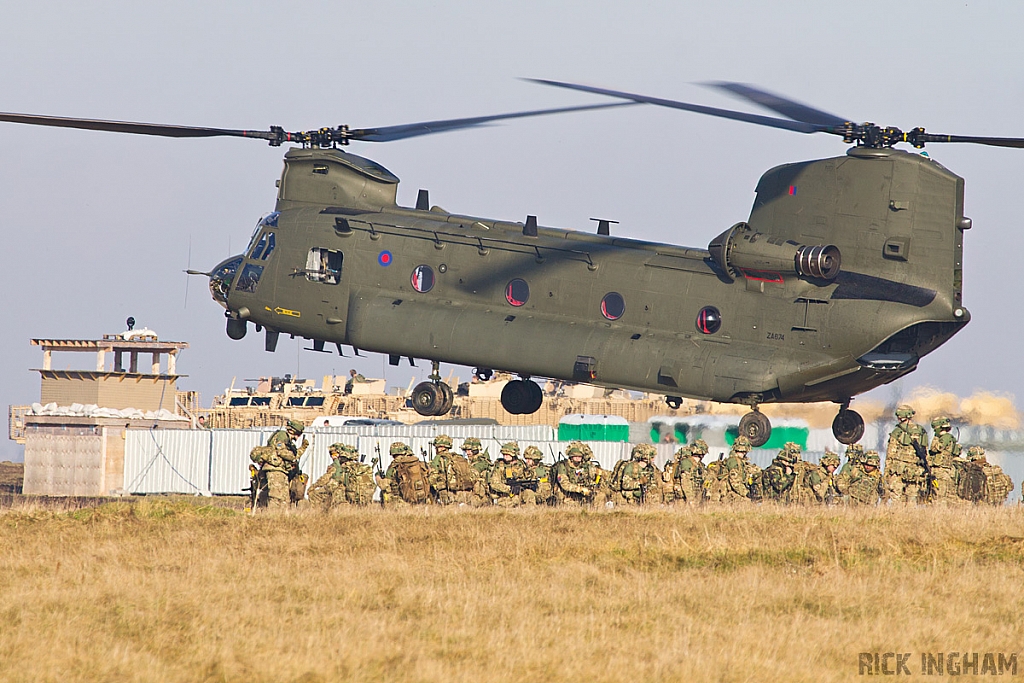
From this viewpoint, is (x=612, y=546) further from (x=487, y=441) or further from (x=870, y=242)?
(x=487, y=441)

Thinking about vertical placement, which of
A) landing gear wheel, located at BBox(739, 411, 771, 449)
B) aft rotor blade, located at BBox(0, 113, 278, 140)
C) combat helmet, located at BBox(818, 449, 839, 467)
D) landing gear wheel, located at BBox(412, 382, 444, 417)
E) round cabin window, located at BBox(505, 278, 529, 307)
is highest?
aft rotor blade, located at BBox(0, 113, 278, 140)

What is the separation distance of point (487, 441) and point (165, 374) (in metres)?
17.7

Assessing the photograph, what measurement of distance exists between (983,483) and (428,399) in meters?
10.5

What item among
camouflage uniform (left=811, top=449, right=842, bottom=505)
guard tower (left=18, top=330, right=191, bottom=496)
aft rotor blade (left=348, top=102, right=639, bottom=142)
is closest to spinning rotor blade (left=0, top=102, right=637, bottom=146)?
aft rotor blade (left=348, top=102, right=639, bottom=142)

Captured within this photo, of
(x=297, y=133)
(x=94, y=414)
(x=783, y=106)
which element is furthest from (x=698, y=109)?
(x=94, y=414)

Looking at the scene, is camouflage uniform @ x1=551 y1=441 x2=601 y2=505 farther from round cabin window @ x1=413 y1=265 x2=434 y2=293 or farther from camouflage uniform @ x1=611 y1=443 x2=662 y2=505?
round cabin window @ x1=413 y1=265 x2=434 y2=293

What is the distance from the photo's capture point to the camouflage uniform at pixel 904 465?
23062mm

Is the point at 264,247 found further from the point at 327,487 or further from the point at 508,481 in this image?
the point at 508,481

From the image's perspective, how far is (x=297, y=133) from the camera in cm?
2534

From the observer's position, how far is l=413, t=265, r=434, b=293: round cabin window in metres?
23.9

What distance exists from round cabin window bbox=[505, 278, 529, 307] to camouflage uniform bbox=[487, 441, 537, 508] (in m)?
2.81

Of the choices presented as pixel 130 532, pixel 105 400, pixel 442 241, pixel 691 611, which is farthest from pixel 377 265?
pixel 105 400

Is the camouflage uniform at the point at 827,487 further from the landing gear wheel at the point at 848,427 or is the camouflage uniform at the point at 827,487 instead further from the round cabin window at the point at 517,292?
the round cabin window at the point at 517,292

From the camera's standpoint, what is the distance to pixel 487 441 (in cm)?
3894
